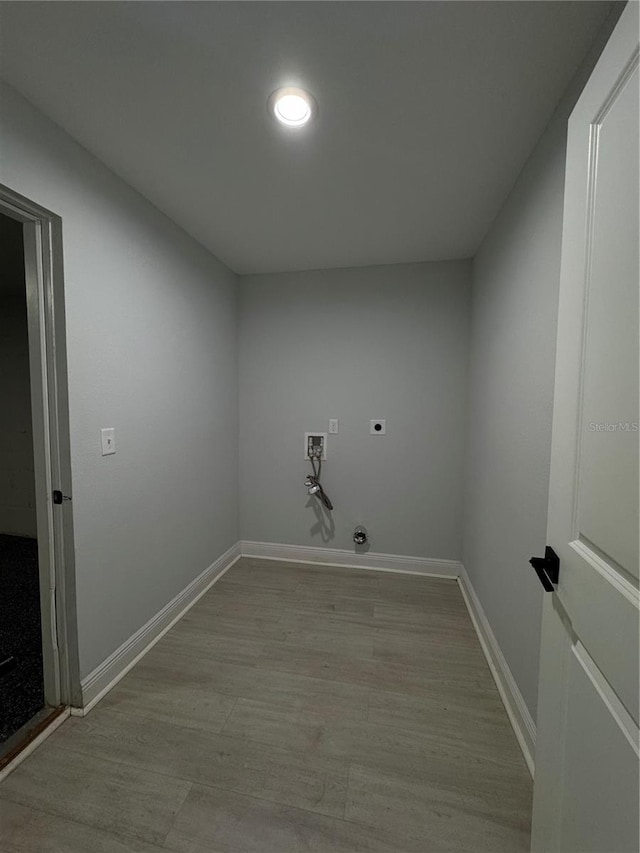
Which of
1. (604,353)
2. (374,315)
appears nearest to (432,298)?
(374,315)

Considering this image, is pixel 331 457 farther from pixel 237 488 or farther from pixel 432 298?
pixel 432 298

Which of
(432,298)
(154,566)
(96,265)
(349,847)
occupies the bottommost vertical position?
(349,847)

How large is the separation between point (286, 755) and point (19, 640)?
1.65 metres

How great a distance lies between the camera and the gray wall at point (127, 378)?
1.33 metres

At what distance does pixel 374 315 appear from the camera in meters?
2.57

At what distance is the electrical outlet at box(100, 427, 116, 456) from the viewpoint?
152 cm

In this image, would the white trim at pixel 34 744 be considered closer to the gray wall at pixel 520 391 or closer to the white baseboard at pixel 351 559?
the white baseboard at pixel 351 559

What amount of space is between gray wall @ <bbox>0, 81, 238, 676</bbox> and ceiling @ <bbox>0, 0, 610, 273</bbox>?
0.59ft

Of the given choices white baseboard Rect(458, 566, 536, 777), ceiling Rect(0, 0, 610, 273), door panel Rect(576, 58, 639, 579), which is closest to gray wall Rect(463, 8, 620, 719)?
white baseboard Rect(458, 566, 536, 777)

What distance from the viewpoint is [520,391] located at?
4.75 ft

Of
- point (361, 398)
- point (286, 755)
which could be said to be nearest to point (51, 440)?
point (286, 755)

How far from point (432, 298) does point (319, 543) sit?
2174 millimetres

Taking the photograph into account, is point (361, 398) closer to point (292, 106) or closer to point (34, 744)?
point (292, 106)

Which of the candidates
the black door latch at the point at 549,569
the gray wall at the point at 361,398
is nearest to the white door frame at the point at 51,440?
the gray wall at the point at 361,398
